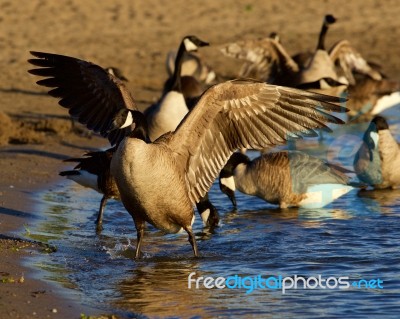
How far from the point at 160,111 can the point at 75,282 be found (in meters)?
5.26

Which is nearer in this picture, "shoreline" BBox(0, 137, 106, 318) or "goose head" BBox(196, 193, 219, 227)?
"shoreline" BBox(0, 137, 106, 318)

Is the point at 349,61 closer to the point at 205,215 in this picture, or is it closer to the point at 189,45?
the point at 189,45

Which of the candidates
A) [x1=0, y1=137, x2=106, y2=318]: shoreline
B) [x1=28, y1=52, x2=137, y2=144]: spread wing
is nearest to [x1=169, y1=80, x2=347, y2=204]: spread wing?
[x1=28, y1=52, x2=137, y2=144]: spread wing

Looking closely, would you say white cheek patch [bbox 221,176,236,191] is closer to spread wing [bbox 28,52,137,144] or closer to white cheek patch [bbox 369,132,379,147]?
white cheek patch [bbox 369,132,379,147]

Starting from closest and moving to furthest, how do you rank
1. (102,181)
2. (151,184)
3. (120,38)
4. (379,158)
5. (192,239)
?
1. (151,184)
2. (192,239)
3. (102,181)
4. (379,158)
5. (120,38)

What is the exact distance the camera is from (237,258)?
7535mm

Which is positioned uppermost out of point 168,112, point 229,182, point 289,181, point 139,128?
point 139,128

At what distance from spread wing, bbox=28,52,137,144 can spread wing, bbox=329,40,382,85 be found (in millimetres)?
8792

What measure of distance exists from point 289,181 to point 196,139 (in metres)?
2.37

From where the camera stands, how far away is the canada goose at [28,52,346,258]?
6.96 meters

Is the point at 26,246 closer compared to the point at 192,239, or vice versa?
the point at 26,246

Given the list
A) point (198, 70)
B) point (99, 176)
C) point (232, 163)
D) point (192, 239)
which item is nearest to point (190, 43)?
point (232, 163)

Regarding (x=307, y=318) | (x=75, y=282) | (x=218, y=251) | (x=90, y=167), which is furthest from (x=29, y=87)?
(x=307, y=318)

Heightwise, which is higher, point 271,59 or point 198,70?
point 271,59
